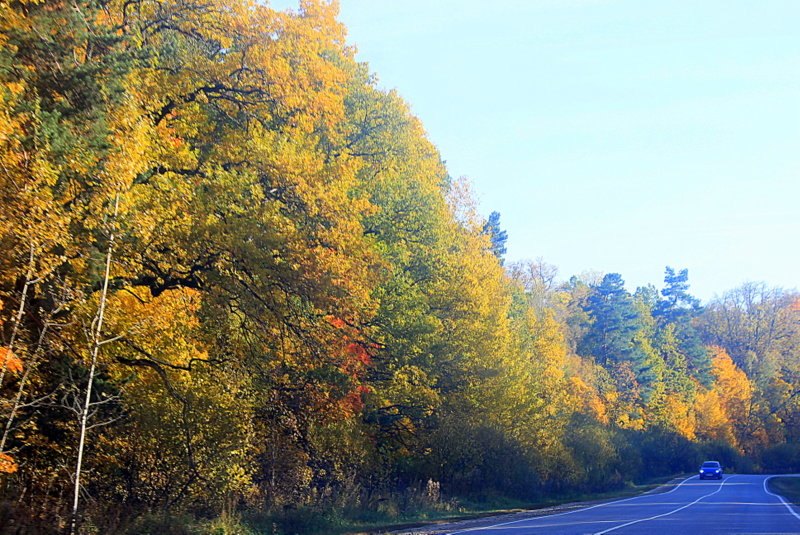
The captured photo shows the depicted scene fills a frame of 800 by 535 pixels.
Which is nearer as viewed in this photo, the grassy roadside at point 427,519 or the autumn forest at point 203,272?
the autumn forest at point 203,272

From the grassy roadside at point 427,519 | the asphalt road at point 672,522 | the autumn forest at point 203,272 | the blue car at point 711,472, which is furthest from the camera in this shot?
the blue car at point 711,472

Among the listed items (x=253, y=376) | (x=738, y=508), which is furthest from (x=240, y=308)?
(x=738, y=508)

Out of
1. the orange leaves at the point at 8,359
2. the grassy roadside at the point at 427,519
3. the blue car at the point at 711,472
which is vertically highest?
the orange leaves at the point at 8,359

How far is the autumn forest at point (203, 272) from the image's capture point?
13.5m

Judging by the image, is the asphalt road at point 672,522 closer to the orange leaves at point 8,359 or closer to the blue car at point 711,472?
the orange leaves at point 8,359

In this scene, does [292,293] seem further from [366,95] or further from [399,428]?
[399,428]

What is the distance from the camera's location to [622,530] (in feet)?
63.3

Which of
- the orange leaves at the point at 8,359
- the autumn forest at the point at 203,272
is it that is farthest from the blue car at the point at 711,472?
the orange leaves at the point at 8,359

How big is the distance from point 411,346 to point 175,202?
14962mm

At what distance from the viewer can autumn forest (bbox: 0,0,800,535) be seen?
13.5 meters

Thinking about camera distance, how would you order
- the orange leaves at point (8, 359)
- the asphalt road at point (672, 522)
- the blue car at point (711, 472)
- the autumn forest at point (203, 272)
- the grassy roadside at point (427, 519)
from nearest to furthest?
the orange leaves at point (8, 359)
the autumn forest at point (203, 272)
the asphalt road at point (672, 522)
the grassy roadside at point (427, 519)
the blue car at point (711, 472)

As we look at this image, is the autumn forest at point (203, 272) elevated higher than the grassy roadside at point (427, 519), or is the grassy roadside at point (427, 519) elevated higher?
the autumn forest at point (203, 272)

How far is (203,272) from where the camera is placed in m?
17.7

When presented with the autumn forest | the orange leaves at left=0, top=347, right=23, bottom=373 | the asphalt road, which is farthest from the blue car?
the orange leaves at left=0, top=347, right=23, bottom=373
